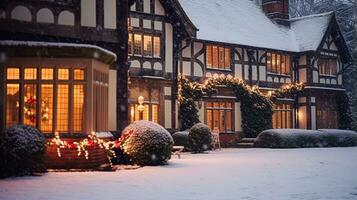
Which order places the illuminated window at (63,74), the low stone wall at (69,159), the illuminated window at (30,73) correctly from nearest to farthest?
the low stone wall at (69,159) → the illuminated window at (30,73) → the illuminated window at (63,74)

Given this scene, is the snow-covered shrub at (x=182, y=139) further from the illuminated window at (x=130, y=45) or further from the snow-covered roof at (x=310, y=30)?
the snow-covered roof at (x=310, y=30)

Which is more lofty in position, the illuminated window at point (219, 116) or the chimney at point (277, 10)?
the chimney at point (277, 10)

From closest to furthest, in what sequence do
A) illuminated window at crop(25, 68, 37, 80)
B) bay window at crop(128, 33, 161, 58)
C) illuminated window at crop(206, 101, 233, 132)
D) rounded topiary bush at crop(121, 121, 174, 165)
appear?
1. illuminated window at crop(25, 68, 37, 80)
2. rounded topiary bush at crop(121, 121, 174, 165)
3. bay window at crop(128, 33, 161, 58)
4. illuminated window at crop(206, 101, 233, 132)

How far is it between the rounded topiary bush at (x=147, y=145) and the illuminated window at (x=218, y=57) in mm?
14623

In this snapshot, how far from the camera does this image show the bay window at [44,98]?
16.3m

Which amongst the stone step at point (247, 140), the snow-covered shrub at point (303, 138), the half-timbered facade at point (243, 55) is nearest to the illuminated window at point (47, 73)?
the half-timbered facade at point (243, 55)

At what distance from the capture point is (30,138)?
14867 mm

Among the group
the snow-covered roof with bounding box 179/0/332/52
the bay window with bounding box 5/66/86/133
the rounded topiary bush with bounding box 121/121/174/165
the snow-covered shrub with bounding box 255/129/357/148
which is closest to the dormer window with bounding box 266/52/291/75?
the snow-covered roof with bounding box 179/0/332/52

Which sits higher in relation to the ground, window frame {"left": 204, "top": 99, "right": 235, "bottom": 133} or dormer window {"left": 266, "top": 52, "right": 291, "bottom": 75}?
dormer window {"left": 266, "top": 52, "right": 291, "bottom": 75}

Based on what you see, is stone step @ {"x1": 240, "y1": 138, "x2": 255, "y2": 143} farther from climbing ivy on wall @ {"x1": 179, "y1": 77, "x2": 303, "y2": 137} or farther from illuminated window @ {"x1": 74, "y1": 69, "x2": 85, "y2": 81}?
illuminated window @ {"x1": 74, "y1": 69, "x2": 85, "y2": 81}

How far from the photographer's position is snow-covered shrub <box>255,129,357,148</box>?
101ft

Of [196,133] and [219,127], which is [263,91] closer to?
[219,127]

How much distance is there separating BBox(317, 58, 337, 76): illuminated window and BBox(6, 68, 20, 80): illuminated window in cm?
2647

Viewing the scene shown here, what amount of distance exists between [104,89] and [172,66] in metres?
11.4
